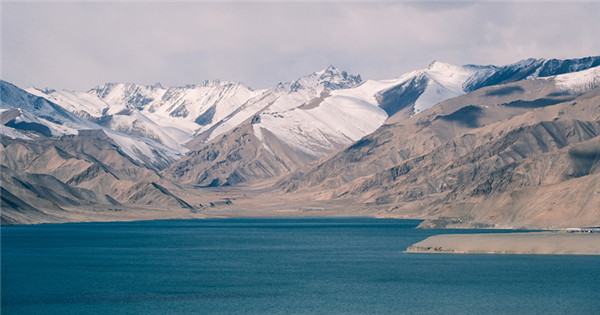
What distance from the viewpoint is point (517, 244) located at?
5999 inches

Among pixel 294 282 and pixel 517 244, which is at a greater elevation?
pixel 517 244

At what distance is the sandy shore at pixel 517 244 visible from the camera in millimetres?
147000

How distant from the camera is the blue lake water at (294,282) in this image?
95.6 m

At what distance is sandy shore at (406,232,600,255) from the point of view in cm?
14700

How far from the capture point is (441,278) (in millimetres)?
118562

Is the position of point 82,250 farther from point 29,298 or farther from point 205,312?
point 205,312

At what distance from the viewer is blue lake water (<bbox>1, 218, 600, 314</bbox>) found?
95.6 meters

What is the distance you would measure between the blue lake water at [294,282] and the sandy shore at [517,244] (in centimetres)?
420

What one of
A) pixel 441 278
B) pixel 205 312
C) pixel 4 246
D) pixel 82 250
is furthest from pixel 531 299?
pixel 4 246

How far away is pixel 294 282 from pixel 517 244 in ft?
164

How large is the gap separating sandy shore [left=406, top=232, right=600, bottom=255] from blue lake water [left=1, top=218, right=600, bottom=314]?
13.8ft

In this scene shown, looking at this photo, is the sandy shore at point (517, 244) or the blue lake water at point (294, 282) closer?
the blue lake water at point (294, 282)

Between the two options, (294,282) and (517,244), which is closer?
(294,282)

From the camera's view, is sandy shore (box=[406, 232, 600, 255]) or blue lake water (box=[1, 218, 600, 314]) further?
sandy shore (box=[406, 232, 600, 255])
